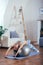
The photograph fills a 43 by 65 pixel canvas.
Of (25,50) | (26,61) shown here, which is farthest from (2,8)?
(26,61)

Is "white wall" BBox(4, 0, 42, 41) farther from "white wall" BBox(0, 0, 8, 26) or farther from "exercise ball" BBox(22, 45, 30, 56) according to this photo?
"exercise ball" BBox(22, 45, 30, 56)

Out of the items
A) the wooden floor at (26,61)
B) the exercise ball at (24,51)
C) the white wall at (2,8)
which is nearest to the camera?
the wooden floor at (26,61)

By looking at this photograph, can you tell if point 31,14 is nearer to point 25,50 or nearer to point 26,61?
point 25,50

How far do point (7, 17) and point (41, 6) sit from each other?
1.39m

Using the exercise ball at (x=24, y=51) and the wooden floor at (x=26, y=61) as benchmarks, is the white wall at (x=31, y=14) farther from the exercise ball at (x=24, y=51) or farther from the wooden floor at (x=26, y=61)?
the wooden floor at (x=26, y=61)

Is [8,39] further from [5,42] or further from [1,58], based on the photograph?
[1,58]

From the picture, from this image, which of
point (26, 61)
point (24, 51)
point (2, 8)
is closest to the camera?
point (26, 61)

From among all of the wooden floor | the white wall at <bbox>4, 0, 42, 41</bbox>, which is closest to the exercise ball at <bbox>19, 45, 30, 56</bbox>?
the wooden floor

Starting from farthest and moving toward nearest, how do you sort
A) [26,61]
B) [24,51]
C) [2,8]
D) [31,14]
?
[31,14] < [2,8] < [24,51] < [26,61]

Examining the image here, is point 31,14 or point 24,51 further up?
point 31,14

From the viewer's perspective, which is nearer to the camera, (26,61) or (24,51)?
(26,61)

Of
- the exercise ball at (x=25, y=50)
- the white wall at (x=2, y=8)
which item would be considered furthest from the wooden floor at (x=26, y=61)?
the white wall at (x=2, y=8)

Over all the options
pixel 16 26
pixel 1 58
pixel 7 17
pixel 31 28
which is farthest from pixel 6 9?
pixel 1 58

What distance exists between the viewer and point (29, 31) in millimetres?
6203
